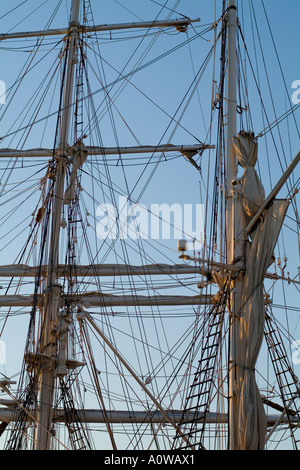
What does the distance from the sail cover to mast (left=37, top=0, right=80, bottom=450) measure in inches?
259

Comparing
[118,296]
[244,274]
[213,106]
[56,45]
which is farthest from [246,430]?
[56,45]

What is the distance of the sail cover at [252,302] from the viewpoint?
16.7 metres

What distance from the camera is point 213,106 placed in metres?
21.8

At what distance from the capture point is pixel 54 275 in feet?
86.2

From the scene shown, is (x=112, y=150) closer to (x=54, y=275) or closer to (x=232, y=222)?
(x=54, y=275)

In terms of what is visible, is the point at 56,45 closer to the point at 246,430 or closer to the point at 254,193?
the point at 254,193

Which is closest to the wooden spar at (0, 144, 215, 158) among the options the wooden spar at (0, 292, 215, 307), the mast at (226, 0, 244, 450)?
the wooden spar at (0, 292, 215, 307)

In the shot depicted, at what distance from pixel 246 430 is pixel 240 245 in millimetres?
4122

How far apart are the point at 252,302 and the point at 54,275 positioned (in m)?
9.56

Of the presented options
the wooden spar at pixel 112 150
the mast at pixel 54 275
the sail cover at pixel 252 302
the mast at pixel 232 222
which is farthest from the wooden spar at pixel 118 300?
the sail cover at pixel 252 302

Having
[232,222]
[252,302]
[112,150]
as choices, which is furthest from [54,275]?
[252,302]

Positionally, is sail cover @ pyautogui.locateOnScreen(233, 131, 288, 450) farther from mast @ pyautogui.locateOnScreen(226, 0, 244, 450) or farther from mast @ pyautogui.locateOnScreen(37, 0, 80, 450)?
mast @ pyautogui.locateOnScreen(37, 0, 80, 450)

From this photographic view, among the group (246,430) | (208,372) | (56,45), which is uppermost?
(56,45)

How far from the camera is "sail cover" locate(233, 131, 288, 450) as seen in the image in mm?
16719
